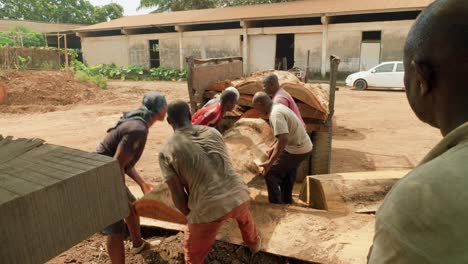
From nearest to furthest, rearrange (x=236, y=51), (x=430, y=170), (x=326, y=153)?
(x=430, y=170)
(x=326, y=153)
(x=236, y=51)

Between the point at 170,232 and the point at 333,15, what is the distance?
57.2 feet

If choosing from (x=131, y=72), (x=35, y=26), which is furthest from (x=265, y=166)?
(x=35, y=26)

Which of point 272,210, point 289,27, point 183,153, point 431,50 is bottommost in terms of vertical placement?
point 272,210

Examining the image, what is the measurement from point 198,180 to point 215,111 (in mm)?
1785

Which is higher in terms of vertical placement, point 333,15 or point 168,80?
point 333,15

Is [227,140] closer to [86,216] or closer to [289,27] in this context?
[86,216]

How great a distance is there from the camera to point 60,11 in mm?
47000

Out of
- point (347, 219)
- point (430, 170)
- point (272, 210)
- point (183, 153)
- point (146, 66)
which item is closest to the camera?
point (430, 170)

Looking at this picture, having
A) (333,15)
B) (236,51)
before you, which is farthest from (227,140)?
(236,51)

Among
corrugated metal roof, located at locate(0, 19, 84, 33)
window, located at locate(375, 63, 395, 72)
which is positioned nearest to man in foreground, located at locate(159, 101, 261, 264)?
window, located at locate(375, 63, 395, 72)

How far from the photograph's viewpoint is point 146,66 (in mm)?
24953

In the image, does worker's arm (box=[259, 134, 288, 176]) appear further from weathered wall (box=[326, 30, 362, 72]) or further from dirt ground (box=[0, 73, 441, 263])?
weathered wall (box=[326, 30, 362, 72])

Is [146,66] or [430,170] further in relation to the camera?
[146,66]

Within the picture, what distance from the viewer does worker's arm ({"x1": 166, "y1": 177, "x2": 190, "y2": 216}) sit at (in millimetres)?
2604
